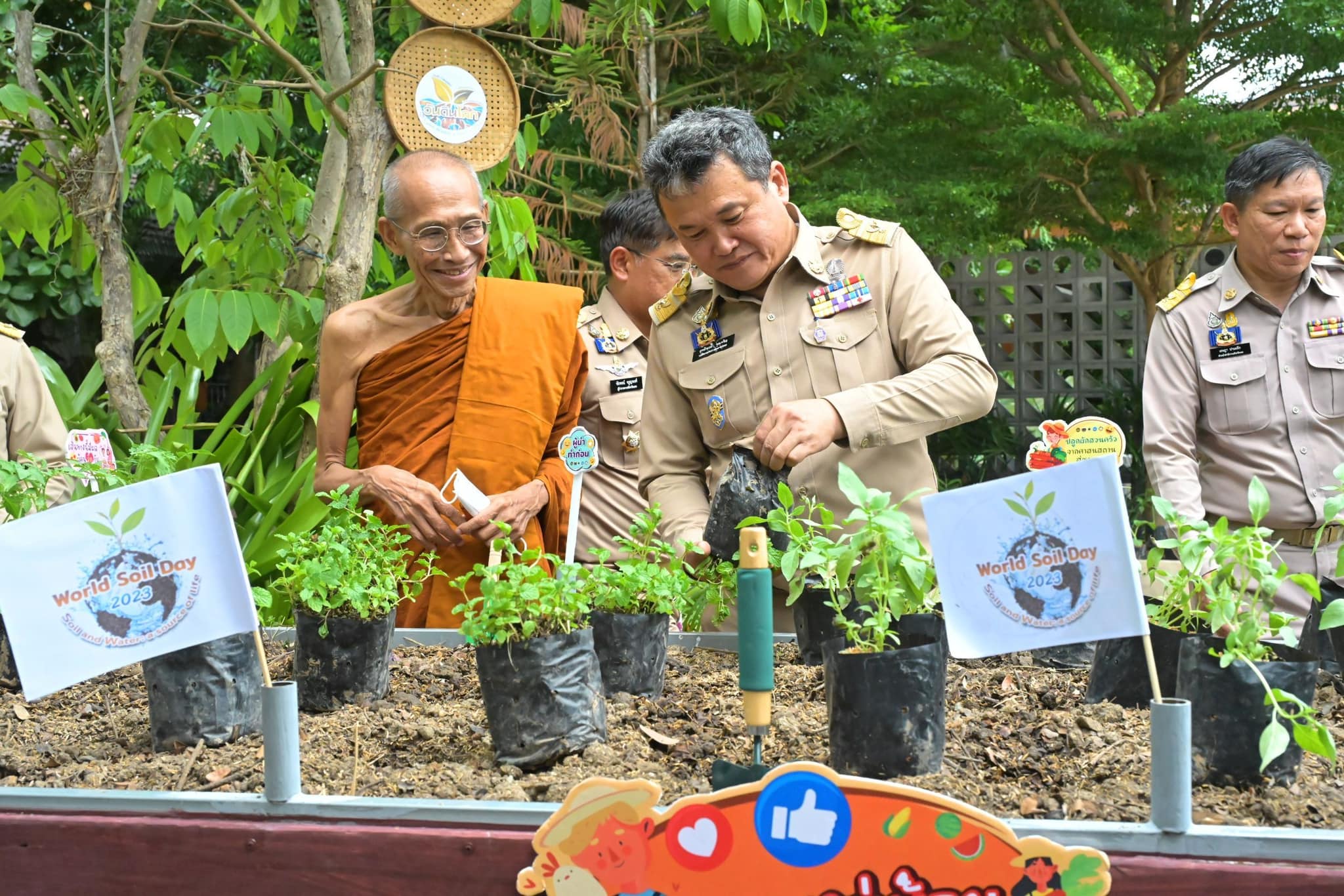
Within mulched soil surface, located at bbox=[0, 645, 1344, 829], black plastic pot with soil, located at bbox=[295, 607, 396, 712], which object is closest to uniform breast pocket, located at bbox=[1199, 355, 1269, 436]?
mulched soil surface, located at bbox=[0, 645, 1344, 829]

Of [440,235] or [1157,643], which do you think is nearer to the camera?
[1157,643]

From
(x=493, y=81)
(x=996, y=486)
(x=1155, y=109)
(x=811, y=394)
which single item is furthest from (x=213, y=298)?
(x=1155, y=109)

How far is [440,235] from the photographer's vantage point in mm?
2670

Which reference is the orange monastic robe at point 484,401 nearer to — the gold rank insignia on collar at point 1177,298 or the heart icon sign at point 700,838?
the gold rank insignia on collar at point 1177,298

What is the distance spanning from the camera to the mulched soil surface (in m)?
1.41

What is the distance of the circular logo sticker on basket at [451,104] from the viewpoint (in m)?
3.40

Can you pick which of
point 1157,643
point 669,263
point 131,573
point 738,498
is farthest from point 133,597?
point 669,263

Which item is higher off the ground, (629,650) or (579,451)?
(579,451)

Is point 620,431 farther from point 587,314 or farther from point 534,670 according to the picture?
point 534,670

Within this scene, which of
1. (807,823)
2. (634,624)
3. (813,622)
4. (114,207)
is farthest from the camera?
(114,207)

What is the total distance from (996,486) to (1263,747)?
376mm

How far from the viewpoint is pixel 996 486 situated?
137 cm

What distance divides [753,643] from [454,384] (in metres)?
1.71

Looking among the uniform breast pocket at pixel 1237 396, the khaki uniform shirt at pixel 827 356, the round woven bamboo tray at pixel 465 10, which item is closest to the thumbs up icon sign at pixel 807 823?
the khaki uniform shirt at pixel 827 356
